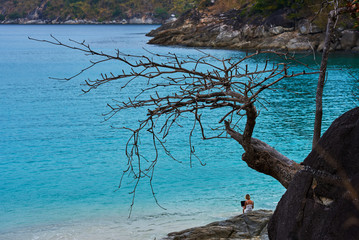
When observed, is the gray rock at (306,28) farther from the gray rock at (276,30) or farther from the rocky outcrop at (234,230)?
the rocky outcrop at (234,230)

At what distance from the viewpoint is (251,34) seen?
2699 inches

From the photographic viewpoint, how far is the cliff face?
56.6 metres

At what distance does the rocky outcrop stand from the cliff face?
4085 centimetres

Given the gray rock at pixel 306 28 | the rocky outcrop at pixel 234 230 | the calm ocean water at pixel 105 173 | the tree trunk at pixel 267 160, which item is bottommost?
the calm ocean water at pixel 105 173

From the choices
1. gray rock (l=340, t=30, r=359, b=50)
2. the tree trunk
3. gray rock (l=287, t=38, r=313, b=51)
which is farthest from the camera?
gray rock (l=287, t=38, r=313, b=51)

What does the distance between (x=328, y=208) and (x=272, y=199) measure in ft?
35.0

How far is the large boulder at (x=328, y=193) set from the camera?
15.0ft

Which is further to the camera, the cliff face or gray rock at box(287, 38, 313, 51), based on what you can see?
gray rock at box(287, 38, 313, 51)

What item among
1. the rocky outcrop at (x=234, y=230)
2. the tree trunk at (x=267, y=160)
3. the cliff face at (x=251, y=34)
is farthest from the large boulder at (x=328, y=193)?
the cliff face at (x=251, y=34)

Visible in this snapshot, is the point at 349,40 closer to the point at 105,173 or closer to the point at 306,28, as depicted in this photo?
the point at 306,28

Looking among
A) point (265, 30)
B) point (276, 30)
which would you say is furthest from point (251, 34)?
point (276, 30)

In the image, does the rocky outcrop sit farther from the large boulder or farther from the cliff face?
the cliff face

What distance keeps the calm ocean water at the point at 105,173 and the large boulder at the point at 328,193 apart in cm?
202

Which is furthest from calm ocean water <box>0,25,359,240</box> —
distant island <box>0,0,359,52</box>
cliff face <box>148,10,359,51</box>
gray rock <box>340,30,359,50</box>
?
cliff face <box>148,10,359,51</box>
